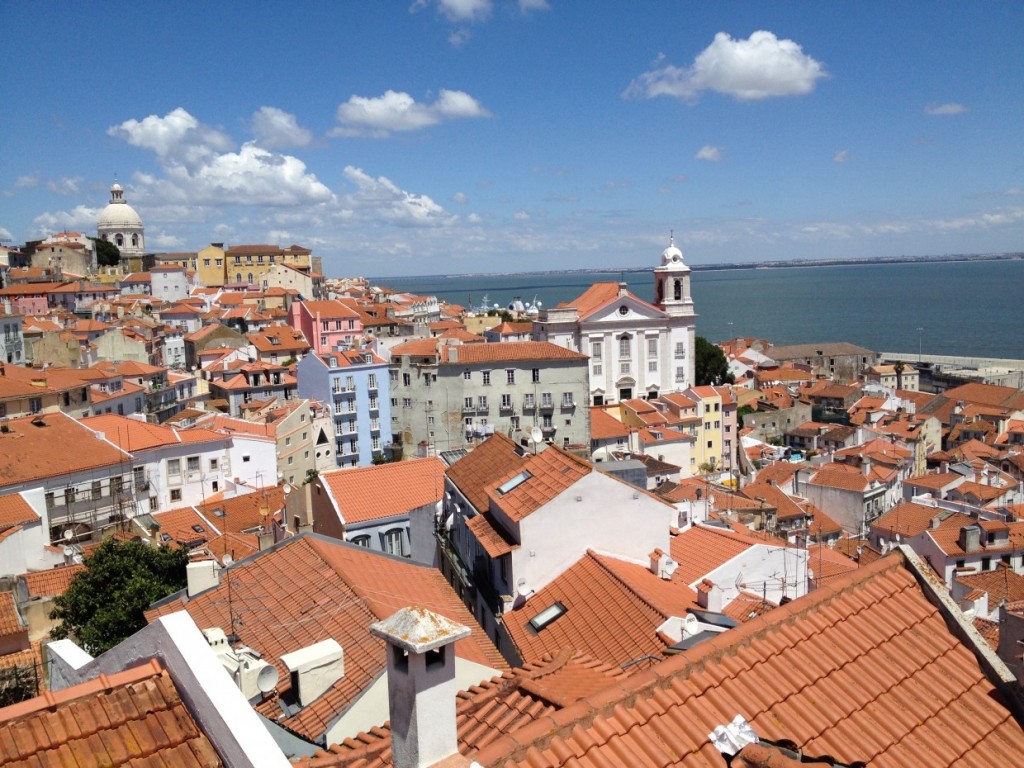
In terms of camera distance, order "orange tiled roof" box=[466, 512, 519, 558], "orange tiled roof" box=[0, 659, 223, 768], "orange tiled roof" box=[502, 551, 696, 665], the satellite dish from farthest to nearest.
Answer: "orange tiled roof" box=[466, 512, 519, 558] → "orange tiled roof" box=[502, 551, 696, 665] → the satellite dish → "orange tiled roof" box=[0, 659, 223, 768]

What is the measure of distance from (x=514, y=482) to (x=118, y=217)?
93.7 meters

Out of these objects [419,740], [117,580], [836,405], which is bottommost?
[836,405]

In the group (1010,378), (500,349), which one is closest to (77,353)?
(500,349)

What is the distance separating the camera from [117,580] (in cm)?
1266

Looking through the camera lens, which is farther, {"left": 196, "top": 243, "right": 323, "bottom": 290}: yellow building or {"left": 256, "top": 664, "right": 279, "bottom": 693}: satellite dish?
{"left": 196, "top": 243, "right": 323, "bottom": 290}: yellow building

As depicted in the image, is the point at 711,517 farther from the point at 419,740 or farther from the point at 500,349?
the point at 500,349

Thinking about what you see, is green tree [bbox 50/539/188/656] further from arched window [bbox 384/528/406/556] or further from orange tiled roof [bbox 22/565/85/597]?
arched window [bbox 384/528/406/556]

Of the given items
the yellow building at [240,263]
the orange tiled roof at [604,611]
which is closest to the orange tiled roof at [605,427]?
the orange tiled roof at [604,611]

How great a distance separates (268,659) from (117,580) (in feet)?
19.1

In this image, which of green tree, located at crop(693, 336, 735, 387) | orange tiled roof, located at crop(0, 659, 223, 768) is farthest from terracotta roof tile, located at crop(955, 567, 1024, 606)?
green tree, located at crop(693, 336, 735, 387)

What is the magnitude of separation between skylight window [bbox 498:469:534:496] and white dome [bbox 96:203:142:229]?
92.8 metres

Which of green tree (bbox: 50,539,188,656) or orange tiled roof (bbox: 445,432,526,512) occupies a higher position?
orange tiled roof (bbox: 445,432,526,512)

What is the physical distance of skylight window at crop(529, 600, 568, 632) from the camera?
10.1 metres

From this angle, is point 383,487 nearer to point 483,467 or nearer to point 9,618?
point 483,467
